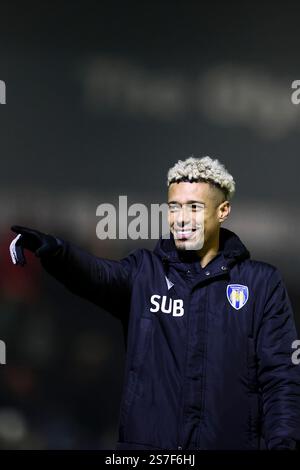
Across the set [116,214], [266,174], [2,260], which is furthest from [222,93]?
[2,260]

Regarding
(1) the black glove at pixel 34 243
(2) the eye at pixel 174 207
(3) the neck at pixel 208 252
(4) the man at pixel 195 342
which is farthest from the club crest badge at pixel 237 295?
(1) the black glove at pixel 34 243

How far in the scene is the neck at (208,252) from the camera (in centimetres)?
179

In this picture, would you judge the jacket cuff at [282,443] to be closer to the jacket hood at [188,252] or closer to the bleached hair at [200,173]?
the jacket hood at [188,252]

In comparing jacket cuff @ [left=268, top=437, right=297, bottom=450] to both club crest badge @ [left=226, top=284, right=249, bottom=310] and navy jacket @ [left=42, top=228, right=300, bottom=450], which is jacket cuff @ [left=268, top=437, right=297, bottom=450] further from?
club crest badge @ [left=226, top=284, right=249, bottom=310]

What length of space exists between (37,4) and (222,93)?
730 millimetres

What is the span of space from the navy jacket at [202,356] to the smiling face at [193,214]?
8 centimetres

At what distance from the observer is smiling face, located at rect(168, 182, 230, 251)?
176 centimetres

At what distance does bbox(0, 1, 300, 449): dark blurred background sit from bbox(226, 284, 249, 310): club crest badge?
795 millimetres

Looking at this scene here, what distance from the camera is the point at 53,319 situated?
2477 mm

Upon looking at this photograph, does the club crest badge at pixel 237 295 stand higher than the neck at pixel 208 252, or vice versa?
the neck at pixel 208 252

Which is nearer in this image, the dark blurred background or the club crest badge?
the club crest badge

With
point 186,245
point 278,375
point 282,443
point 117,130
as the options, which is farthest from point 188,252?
point 117,130

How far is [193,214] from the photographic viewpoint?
1.78m

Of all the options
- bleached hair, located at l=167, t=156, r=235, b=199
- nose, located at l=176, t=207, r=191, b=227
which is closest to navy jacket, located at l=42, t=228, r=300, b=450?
nose, located at l=176, t=207, r=191, b=227
